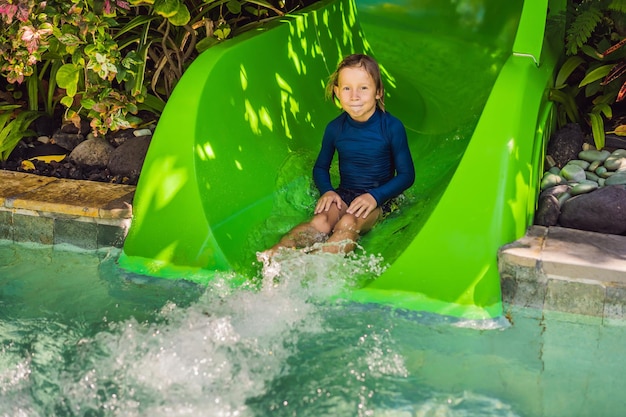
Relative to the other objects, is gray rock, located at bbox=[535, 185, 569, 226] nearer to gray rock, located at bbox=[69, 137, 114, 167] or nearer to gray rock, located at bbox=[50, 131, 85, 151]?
gray rock, located at bbox=[69, 137, 114, 167]

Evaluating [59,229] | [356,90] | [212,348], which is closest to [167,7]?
[356,90]

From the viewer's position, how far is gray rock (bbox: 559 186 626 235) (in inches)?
125

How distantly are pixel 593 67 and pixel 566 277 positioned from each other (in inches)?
67.0

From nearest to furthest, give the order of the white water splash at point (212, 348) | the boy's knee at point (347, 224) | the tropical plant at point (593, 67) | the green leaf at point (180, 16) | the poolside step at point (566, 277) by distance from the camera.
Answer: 1. the white water splash at point (212, 348)
2. the poolside step at point (566, 277)
3. the boy's knee at point (347, 224)
4. the green leaf at point (180, 16)
5. the tropical plant at point (593, 67)

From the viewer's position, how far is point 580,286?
Result: 8.96ft

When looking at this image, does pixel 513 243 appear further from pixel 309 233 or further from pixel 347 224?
pixel 309 233

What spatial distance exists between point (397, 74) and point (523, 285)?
2.08 metres

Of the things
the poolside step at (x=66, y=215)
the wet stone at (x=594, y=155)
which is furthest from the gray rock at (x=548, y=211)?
the poolside step at (x=66, y=215)

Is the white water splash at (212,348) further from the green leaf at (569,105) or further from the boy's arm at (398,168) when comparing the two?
the green leaf at (569,105)

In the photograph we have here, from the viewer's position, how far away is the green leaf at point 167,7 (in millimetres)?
3578

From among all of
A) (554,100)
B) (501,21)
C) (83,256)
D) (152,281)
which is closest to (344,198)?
(152,281)

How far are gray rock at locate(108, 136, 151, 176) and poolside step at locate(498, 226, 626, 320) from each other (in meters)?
1.87

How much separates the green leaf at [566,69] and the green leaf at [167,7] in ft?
6.39

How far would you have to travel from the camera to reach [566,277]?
9.00 feet
